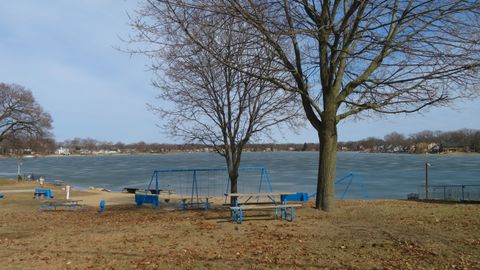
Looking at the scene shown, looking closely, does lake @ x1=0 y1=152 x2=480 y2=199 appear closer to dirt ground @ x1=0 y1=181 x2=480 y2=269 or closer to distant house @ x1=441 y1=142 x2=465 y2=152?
dirt ground @ x1=0 y1=181 x2=480 y2=269

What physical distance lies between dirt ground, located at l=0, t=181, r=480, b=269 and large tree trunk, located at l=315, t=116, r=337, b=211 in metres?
0.57

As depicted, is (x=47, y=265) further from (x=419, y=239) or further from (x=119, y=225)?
(x=419, y=239)

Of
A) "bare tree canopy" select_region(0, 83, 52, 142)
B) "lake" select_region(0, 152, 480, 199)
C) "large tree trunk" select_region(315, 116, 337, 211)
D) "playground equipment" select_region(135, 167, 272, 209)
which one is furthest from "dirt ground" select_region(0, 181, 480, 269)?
"bare tree canopy" select_region(0, 83, 52, 142)

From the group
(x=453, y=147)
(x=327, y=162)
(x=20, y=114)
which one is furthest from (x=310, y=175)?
(x=453, y=147)

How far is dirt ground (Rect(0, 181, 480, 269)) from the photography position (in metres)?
6.06

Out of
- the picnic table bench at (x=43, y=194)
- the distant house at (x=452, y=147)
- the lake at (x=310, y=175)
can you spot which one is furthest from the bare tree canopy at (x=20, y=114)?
the distant house at (x=452, y=147)

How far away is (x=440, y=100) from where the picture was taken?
→ 10234 mm

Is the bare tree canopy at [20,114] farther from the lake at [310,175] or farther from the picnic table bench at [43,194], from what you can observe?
the picnic table bench at [43,194]

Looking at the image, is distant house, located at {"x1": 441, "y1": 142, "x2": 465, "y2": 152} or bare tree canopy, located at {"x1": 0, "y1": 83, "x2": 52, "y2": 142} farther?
distant house, located at {"x1": 441, "y1": 142, "x2": 465, "y2": 152}

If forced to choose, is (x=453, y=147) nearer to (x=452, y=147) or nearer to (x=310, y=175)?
(x=452, y=147)

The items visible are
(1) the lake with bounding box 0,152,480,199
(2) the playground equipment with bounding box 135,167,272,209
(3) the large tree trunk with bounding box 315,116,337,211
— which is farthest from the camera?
(1) the lake with bounding box 0,152,480,199

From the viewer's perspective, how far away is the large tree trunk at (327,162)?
10.6 meters

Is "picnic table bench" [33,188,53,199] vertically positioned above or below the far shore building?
below

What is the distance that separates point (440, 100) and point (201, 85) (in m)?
7.10
